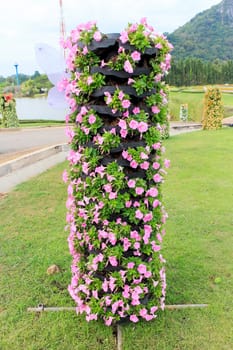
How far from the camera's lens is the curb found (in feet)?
22.5

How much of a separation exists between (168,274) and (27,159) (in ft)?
17.2

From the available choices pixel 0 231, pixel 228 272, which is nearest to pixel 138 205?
pixel 228 272

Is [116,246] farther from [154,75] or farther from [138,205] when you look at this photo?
[154,75]

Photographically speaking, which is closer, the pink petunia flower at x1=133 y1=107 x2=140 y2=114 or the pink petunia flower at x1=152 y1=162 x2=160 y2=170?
the pink petunia flower at x1=133 y1=107 x2=140 y2=114

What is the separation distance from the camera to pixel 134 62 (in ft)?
6.16

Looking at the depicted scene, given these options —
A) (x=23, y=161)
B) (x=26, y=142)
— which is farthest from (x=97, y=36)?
(x=26, y=142)

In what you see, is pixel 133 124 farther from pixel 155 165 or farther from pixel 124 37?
pixel 124 37

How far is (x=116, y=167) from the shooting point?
→ 2.03 m

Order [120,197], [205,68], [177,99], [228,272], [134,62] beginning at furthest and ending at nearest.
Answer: [205,68]
[177,99]
[228,272]
[120,197]
[134,62]

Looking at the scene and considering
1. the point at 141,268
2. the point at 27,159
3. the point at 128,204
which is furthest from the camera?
the point at 27,159

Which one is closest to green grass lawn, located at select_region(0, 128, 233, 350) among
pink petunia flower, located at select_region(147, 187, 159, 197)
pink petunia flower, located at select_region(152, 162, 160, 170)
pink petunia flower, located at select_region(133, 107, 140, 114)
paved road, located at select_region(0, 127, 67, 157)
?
pink petunia flower, located at select_region(147, 187, 159, 197)

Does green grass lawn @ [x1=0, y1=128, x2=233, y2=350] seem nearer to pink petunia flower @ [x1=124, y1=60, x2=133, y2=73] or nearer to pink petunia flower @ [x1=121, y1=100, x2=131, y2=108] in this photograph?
pink petunia flower @ [x1=121, y1=100, x2=131, y2=108]

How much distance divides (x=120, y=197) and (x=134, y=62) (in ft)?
2.38

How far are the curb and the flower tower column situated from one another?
4.88 meters
